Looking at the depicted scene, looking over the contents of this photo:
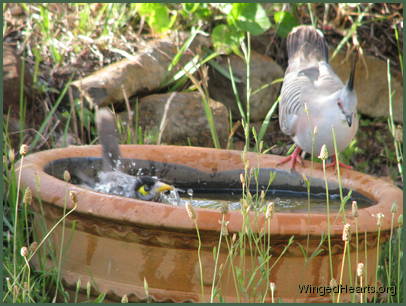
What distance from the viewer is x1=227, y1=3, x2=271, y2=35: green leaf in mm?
4770

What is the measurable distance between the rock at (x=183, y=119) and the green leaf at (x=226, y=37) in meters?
0.43

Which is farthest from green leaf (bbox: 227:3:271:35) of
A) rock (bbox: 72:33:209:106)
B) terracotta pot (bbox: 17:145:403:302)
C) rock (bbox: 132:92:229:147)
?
terracotta pot (bbox: 17:145:403:302)

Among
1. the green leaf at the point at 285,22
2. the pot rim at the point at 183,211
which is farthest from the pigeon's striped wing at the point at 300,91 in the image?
the green leaf at the point at 285,22

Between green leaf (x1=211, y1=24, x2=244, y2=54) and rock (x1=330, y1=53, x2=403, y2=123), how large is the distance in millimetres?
925

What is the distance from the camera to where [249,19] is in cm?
480

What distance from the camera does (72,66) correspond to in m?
4.79

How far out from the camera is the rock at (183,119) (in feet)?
15.2

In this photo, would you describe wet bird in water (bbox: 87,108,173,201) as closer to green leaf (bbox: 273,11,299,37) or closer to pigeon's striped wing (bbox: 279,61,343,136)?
pigeon's striped wing (bbox: 279,61,343,136)

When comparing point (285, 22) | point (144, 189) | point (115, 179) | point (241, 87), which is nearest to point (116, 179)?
point (115, 179)

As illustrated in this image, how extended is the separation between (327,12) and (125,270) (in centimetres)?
347

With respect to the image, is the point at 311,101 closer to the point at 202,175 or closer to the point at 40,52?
the point at 202,175

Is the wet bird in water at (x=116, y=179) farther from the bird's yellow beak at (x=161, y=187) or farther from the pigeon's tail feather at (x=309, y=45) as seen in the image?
the pigeon's tail feather at (x=309, y=45)

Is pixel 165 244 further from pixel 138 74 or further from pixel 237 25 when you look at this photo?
pixel 237 25

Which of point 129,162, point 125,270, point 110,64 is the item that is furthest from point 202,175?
point 110,64
